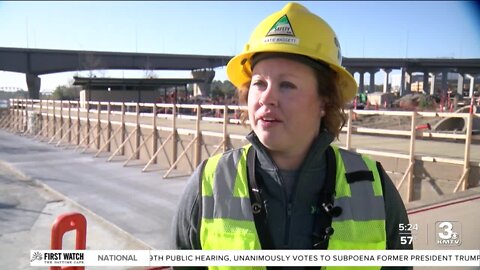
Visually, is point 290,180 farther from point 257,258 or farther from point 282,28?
point 282,28

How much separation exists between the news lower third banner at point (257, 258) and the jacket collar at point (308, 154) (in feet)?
1.02

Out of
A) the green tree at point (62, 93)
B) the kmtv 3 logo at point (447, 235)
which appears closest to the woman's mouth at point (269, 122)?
the kmtv 3 logo at point (447, 235)

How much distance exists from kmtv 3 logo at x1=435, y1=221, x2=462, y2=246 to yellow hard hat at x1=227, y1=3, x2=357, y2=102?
64.3 inches

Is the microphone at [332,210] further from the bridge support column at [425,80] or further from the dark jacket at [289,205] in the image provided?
the bridge support column at [425,80]

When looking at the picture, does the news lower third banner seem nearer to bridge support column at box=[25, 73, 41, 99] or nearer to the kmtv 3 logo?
the kmtv 3 logo

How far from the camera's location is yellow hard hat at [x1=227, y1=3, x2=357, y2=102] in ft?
4.97

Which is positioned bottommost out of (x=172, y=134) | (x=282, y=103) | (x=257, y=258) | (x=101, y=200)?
(x=101, y=200)

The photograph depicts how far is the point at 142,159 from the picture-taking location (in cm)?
1484

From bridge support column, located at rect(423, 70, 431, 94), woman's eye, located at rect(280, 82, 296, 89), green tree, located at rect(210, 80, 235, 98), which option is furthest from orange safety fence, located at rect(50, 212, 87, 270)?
bridge support column, located at rect(423, 70, 431, 94)

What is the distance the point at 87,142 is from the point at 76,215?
17083mm

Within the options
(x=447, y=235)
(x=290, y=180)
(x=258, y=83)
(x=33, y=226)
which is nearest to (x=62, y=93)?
(x=33, y=226)

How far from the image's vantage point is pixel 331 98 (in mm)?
1653

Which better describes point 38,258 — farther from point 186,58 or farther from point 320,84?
point 186,58

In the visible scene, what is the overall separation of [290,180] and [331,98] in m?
0.39
